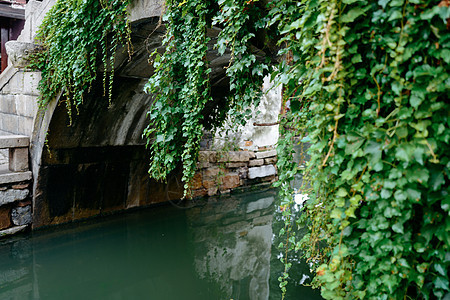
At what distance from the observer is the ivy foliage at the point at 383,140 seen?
111cm

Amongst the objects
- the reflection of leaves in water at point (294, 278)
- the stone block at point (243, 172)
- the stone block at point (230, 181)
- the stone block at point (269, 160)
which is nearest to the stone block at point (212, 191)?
the stone block at point (230, 181)

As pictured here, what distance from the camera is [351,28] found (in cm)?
130

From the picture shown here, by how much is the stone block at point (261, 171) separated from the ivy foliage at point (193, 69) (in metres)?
3.98

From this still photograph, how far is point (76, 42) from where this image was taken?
11.1 ft

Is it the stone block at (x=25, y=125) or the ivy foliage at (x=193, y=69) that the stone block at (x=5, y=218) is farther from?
the ivy foliage at (x=193, y=69)

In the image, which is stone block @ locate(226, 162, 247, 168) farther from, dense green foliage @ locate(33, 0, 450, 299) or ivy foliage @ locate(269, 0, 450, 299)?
ivy foliage @ locate(269, 0, 450, 299)

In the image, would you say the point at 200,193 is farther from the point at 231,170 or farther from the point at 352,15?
the point at 352,15

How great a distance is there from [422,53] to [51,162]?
427 centimetres

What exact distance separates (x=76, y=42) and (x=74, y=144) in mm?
1602

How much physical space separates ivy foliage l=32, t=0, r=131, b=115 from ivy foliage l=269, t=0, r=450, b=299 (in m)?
2.00

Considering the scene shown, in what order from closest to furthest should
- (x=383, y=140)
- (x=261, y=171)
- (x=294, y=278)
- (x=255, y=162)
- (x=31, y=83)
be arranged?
(x=383, y=140), (x=294, y=278), (x=31, y=83), (x=255, y=162), (x=261, y=171)

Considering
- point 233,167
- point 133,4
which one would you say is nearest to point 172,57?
point 133,4

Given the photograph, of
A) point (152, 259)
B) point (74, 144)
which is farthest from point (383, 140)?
point (74, 144)

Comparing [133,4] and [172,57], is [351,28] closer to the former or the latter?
[172,57]
